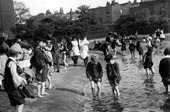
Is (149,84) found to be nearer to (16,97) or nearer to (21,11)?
(16,97)

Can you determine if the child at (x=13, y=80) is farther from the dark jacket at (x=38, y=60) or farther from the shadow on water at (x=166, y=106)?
the shadow on water at (x=166, y=106)

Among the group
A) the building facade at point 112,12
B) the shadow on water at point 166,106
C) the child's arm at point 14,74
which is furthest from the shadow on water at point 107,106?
the building facade at point 112,12

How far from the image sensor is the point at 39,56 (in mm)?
12703

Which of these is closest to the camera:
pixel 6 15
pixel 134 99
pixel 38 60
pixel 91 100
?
pixel 38 60

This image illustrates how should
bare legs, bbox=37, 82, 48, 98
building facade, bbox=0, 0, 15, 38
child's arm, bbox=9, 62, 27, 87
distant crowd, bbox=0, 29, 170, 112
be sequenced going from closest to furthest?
child's arm, bbox=9, 62, 27, 87 → distant crowd, bbox=0, 29, 170, 112 → bare legs, bbox=37, 82, 48, 98 → building facade, bbox=0, 0, 15, 38

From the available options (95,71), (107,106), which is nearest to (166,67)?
(107,106)

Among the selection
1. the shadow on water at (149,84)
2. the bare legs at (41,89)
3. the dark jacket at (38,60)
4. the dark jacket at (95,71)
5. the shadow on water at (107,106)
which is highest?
the dark jacket at (38,60)

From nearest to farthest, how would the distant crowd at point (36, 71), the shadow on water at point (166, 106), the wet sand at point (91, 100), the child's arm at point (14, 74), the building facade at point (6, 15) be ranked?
the child's arm at point (14, 74) → the distant crowd at point (36, 71) → the shadow on water at point (166, 106) → the wet sand at point (91, 100) → the building facade at point (6, 15)

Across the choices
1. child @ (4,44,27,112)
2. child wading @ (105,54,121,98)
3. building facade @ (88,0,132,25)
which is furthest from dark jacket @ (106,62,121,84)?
building facade @ (88,0,132,25)

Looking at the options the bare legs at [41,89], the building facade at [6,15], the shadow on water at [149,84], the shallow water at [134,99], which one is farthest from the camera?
the building facade at [6,15]

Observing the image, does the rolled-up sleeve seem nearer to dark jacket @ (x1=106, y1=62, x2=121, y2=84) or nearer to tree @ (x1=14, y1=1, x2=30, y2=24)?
dark jacket @ (x1=106, y1=62, x2=121, y2=84)

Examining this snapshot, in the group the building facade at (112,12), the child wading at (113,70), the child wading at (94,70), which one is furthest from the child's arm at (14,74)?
the building facade at (112,12)

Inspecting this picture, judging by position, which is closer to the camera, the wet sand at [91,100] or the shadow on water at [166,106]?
the shadow on water at [166,106]

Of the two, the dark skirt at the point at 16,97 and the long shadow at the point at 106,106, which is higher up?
the dark skirt at the point at 16,97
